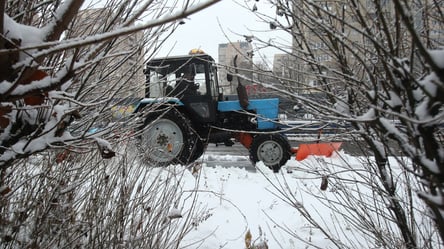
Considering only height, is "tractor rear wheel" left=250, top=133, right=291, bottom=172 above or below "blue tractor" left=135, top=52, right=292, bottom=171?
below

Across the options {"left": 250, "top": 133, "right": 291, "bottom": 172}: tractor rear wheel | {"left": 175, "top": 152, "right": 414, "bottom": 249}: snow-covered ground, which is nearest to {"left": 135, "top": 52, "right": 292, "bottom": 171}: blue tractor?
{"left": 250, "top": 133, "right": 291, "bottom": 172}: tractor rear wheel

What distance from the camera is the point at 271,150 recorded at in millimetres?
8023

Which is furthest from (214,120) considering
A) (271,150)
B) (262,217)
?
(262,217)

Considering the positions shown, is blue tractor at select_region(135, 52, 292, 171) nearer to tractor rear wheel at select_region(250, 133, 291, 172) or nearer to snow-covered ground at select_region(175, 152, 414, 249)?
tractor rear wheel at select_region(250, 133, 291, 172)

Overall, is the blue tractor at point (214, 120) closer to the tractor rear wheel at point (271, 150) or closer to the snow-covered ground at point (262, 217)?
the tractor rear wheel at point (271, 150)

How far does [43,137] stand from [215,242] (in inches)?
117

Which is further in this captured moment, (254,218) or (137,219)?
(254,218)

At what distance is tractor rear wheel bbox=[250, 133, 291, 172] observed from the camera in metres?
7.96

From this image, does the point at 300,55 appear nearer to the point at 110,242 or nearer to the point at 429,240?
the point at 429,240

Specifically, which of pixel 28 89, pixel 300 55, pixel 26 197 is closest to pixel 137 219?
pixel 26 197

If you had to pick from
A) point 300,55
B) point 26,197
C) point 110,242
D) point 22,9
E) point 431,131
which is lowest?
point 110,242

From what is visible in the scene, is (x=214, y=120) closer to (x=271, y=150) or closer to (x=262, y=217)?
(x=271, y=150)

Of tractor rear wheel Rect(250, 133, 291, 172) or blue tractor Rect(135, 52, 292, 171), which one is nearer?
blue tractor Rect(135, 52, 292, 171)

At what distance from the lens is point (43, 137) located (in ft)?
4.03
